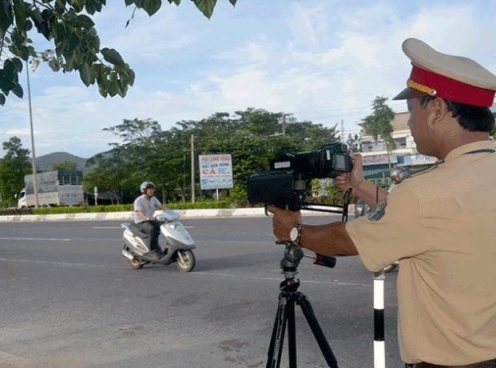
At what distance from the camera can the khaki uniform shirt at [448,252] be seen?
1.64m

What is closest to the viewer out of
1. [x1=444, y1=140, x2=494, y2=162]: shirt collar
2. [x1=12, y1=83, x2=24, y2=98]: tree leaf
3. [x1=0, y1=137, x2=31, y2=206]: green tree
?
[x1=444, y1=140, x2=494, y2=162]: shirt collar

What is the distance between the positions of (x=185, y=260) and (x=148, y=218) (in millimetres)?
1040

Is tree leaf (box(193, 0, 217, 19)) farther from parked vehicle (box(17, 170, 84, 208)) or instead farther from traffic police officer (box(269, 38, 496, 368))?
parked vehicle (box(17, 170, 84, 208))

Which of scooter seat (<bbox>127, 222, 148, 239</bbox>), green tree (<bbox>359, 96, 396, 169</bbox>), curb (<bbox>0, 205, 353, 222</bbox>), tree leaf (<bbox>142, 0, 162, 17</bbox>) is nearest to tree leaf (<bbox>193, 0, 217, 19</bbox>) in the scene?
tree leaf (<bbox>142, 0, 162, 17</bbox>)

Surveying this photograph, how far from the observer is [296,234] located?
216cm

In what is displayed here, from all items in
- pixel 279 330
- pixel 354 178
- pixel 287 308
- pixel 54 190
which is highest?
pixel 354 178

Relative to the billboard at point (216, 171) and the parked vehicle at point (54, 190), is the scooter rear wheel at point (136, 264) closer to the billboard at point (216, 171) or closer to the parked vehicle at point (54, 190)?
the billboard at point (216, 171)

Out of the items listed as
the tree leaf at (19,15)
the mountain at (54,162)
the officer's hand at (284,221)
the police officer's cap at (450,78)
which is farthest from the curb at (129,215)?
the mountain at (54,162)

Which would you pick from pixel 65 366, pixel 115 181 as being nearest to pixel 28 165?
pixel 115 181

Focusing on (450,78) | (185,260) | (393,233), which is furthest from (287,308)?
(185,260)

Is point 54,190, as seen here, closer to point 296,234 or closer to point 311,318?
point 311,318

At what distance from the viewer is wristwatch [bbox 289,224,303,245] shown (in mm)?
2148

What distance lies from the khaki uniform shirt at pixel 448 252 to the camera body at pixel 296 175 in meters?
0.59

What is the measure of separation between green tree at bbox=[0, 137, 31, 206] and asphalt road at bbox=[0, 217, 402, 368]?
49150mm
